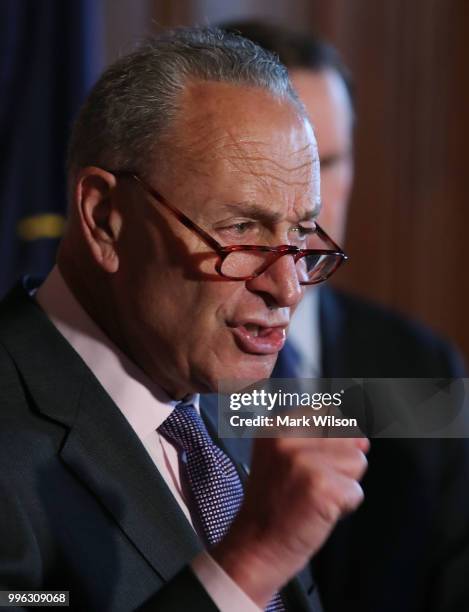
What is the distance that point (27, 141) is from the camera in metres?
2.21

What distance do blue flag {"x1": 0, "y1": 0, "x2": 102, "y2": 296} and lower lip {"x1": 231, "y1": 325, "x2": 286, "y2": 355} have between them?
117cm

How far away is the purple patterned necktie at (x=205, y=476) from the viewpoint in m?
1.22

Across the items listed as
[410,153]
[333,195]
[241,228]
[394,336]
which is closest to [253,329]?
[241,228]

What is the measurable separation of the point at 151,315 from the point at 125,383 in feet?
0.36

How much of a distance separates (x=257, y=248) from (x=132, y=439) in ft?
0.94

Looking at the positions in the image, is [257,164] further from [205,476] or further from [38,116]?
[38,116]

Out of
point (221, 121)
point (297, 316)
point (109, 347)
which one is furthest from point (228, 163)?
point (297, 316)

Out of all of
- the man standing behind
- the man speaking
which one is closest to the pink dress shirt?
the man speaking

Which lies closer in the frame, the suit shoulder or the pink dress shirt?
the pink dress shirt

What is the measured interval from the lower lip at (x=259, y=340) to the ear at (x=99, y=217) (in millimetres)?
188

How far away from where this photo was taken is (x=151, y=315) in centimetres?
119

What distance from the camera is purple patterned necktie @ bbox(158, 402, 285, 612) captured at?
4.00 ft

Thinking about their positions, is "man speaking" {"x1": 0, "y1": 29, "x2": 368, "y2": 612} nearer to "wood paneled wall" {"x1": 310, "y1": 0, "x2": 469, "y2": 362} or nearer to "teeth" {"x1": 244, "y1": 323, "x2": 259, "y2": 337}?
"teeth" {"x1": 244, "y1": 323, "x2": 259, "y2": 337}

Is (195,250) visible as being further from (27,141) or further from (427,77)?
(427,77)
